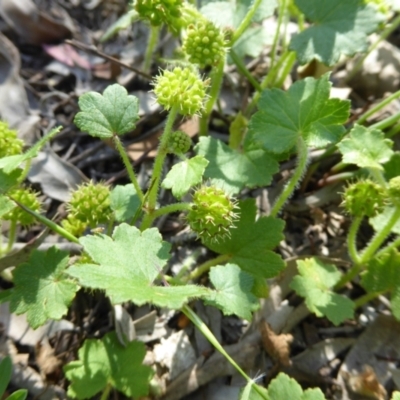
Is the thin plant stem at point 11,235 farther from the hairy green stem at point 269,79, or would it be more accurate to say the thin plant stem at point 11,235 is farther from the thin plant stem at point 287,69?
the thin plant stem at point 287,69

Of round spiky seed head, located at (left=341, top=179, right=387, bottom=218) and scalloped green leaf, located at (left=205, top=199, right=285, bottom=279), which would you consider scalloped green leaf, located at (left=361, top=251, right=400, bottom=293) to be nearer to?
round spiky seed head, located at (left=341, top=179, right=387, bottom=218)

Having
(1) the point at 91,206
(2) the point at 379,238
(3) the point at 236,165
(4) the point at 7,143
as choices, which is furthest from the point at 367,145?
(4) the point at 7,143

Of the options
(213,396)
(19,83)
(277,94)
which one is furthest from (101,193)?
(19,83)

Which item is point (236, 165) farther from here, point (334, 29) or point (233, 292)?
point (334, 29)

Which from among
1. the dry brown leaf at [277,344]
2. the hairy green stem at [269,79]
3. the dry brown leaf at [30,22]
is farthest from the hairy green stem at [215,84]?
the dry brown leaf at [30,22]

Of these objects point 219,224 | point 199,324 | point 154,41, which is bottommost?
point 199,324

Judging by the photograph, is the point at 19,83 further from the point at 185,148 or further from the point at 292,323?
the point at 292,323
